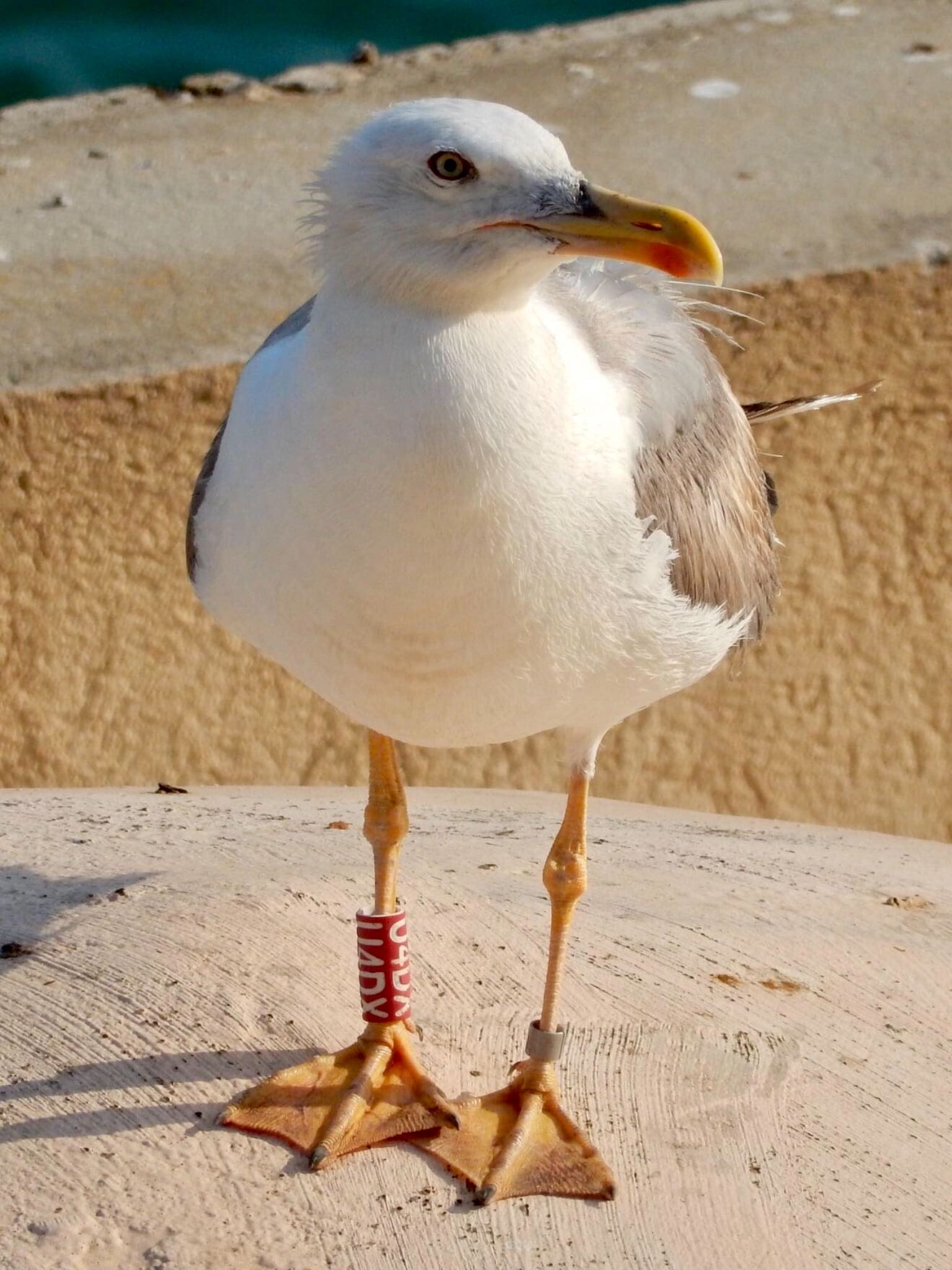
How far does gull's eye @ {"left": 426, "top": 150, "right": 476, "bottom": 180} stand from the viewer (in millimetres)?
2084

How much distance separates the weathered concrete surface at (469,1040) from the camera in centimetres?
243

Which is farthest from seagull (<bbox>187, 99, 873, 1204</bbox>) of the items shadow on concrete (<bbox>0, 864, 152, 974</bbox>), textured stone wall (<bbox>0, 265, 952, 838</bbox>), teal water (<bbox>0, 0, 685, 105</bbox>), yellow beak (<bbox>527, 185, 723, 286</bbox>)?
teal water (<bbox>0, 0, 685, 105</bbox>)

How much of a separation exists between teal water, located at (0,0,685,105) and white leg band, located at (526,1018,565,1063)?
5450 mm

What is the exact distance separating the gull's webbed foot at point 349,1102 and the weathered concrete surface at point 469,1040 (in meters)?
0.03

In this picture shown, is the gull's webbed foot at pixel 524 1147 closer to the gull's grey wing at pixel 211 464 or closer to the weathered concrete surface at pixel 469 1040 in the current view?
the weathered concrete surface at pixel 469 1040

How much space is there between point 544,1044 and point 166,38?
225 inches

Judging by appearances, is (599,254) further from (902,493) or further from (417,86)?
(417,86)

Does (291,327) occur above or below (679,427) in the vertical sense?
above

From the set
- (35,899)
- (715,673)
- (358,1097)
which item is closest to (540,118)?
(715,673)

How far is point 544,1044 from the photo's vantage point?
277 centimetres

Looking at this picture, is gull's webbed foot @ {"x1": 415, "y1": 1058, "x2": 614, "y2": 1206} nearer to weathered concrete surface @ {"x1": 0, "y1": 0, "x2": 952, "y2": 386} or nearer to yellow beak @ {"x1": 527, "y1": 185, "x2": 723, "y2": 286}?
yellow beak @ {"x1": 527, "y1": 185, "x2": 723, "y2": 286}

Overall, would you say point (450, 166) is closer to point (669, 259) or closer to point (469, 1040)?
point (669, 259)

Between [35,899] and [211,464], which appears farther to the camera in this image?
[35,899]

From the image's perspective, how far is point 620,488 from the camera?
2.39m
